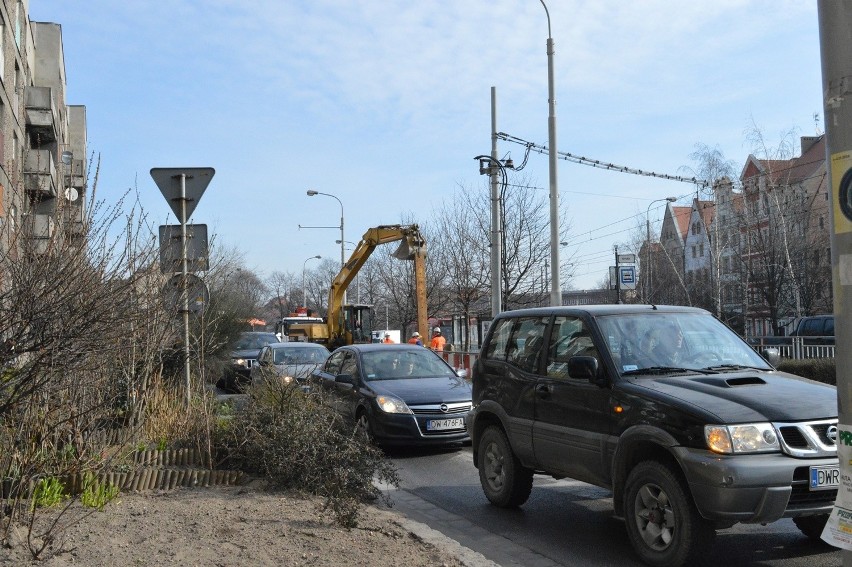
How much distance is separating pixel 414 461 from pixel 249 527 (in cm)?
515

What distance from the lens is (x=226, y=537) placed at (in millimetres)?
5484

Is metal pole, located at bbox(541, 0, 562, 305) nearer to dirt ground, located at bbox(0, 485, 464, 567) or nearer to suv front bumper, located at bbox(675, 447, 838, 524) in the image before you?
dirt ground, located at bbox(0, 485, 464, 567)

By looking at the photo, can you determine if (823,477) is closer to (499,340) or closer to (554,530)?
(554,530)

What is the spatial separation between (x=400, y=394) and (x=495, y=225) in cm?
1082

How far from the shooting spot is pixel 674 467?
561 cm

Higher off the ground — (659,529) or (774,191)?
(774,191)

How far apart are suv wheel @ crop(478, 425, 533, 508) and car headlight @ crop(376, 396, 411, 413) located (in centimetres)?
292

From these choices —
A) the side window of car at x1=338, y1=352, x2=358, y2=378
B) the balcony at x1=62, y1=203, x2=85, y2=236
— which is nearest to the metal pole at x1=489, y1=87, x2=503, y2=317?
the side window of car at x1=338, y1=352, x2=358, y2=378

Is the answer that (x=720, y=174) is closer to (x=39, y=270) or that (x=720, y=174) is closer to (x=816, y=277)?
(x=816, y=277)

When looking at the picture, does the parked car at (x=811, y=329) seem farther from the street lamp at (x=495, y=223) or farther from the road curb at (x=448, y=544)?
the road curb at (x=448, y=544)

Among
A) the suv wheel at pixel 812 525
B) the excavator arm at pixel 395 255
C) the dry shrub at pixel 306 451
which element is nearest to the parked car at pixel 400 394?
the dry shrub at pixel 306 451

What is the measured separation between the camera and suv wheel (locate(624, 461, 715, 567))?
5383 millimetres

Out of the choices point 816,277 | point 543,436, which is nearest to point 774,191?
point 816,277

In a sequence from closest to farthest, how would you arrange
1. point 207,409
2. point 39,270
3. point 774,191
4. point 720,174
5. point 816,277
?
point 39,270 < point 207,409 < point 774,191 < point 816,277 < point 720,174
